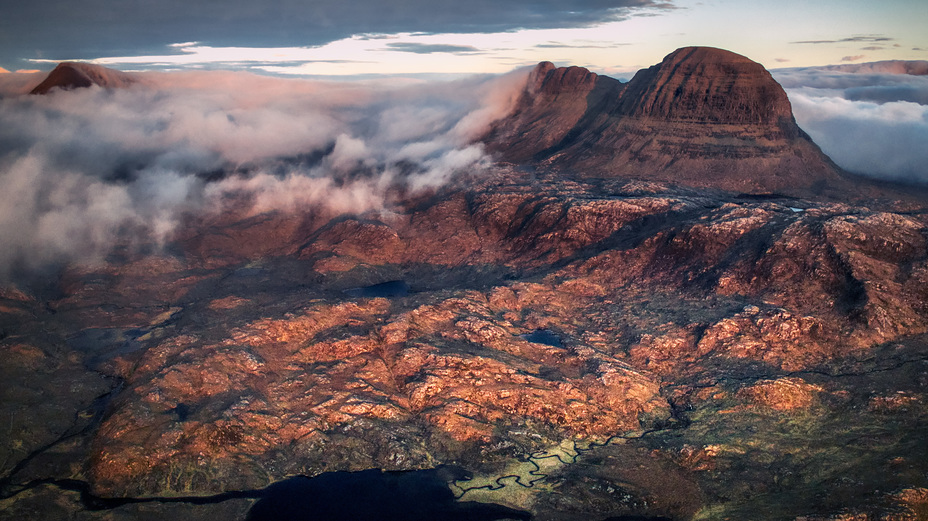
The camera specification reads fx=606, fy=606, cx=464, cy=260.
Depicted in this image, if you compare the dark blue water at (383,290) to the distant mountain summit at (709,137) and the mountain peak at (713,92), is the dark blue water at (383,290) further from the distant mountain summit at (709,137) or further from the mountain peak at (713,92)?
the mountain peak at (713,92)

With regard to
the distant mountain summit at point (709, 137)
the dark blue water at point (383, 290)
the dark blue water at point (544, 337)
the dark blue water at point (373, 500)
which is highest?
the distant mountain summit at point (709, 137)

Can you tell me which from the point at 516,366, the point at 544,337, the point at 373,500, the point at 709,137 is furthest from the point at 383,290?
the point at 709,137

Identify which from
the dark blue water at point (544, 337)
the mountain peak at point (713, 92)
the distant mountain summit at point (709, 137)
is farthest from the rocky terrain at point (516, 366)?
the mountain peak at point (713, 92)

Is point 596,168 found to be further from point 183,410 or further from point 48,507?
point 48,507

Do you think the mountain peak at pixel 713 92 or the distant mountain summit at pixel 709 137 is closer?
the distant mountain summit at pixel 709 137

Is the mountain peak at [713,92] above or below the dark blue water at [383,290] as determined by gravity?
above

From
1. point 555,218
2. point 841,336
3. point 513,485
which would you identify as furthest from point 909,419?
point 555,218

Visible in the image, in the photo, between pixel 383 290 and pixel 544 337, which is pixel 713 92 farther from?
pixel 383 290
